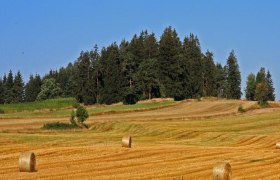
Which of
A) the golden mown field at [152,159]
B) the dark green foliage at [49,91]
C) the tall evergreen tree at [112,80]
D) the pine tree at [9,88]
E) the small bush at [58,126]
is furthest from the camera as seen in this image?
the pine tree at [9,88]

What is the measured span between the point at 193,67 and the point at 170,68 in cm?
1359

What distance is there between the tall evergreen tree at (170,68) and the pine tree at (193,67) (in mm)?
5235

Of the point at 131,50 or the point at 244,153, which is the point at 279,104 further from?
the point at 244,153

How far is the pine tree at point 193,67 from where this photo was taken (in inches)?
4961

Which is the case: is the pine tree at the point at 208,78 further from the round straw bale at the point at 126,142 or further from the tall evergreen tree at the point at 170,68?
the round straw bale at the point at 126,142

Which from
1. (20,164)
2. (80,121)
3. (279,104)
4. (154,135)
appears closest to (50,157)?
(20,164)

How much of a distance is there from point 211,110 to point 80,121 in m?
26.9

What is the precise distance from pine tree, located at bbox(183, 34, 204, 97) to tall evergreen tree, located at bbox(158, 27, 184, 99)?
5235 millimetres

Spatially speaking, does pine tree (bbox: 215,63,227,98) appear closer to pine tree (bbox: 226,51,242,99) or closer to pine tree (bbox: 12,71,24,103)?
pine tree (bbox: 226,51,242,99)

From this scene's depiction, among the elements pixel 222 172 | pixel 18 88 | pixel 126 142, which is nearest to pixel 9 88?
pixel 18 88

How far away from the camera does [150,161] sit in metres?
27.5

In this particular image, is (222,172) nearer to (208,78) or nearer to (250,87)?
(208,78)

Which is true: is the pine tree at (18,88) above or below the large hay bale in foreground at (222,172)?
above

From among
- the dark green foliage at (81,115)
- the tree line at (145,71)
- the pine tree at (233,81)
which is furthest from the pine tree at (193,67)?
the dark green foliage at (81,115)
